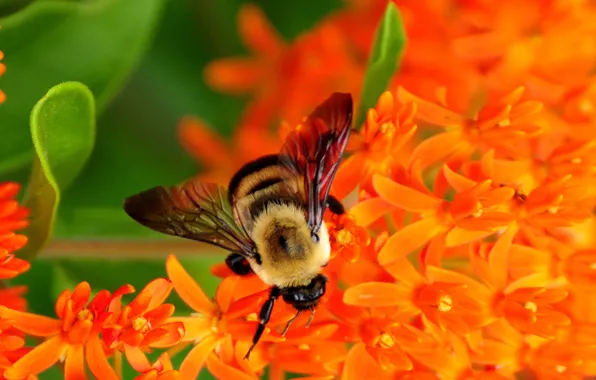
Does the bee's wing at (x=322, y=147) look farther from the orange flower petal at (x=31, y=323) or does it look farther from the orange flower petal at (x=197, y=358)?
the orange flower petal at (x=31, y=323)

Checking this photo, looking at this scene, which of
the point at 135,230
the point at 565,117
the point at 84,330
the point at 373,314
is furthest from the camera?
the point at 135,230

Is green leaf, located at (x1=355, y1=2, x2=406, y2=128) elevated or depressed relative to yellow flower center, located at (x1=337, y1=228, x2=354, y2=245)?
elevated

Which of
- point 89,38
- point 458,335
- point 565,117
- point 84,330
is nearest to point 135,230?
point 89,38

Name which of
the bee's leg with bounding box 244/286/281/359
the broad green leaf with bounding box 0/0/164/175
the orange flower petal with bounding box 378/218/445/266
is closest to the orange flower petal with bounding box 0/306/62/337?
the bee's leg with bounding box 244/286/281/359

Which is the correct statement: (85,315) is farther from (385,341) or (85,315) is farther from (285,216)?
(385,341)

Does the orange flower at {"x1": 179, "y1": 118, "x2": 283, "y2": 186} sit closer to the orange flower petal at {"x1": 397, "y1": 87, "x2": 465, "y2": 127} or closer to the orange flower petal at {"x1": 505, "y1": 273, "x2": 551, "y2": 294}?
the orange flower petal at {"x1": 397, "y1": 87, "x2": 465, "y2": 127}

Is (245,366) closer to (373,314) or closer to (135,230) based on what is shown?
(373,314)
